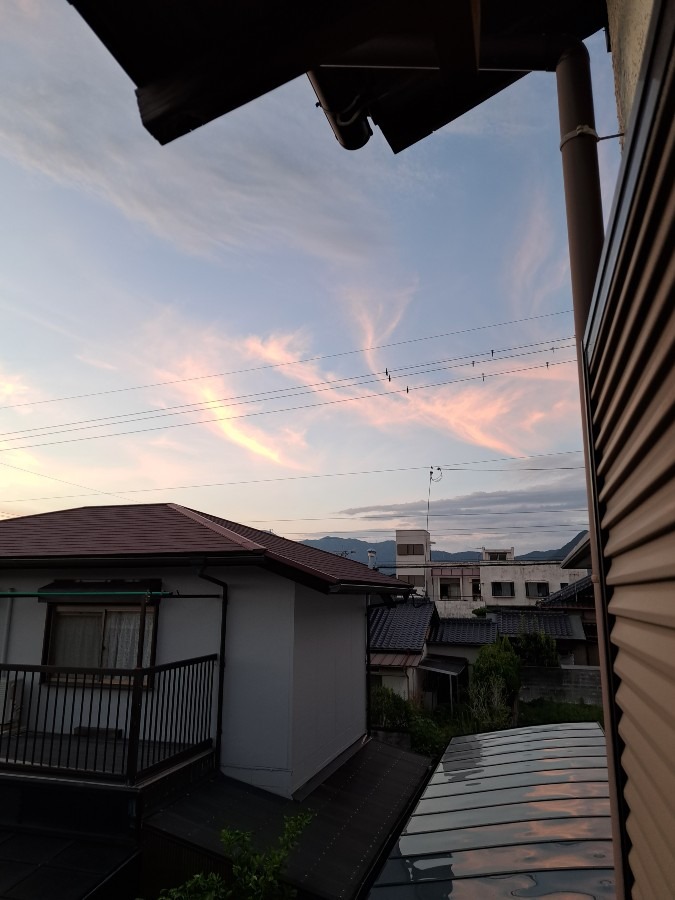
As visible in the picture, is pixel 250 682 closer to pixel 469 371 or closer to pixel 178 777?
pixel 178 777

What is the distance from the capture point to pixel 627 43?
5.08 ft

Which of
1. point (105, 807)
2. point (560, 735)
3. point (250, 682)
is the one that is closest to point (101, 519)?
point (250, 682)

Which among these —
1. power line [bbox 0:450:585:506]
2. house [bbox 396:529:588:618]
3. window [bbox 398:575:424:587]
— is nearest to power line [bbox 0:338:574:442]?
power line [bbox 0:450:585:506]

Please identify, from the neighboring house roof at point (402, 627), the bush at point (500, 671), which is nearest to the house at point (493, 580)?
the neighboring house roof at point (402, 627)

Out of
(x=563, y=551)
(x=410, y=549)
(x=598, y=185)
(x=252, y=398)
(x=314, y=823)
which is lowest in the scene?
(x=314, y=823)

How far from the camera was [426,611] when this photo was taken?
23016 millimetres

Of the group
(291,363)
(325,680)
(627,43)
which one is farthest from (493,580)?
(627,43)

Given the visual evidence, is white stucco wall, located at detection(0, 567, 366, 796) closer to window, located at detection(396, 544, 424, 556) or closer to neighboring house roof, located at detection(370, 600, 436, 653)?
neighboring house roof, located at detection(370, 600, 436, 653)

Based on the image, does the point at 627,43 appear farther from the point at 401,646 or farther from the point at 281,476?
the point at 281,476

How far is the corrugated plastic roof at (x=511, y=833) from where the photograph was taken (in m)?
3.16

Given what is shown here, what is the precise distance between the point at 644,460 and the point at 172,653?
7.57m

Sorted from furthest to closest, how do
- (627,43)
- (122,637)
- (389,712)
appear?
(389,712), (122,637), (627,43)

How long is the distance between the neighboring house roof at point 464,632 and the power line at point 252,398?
1096 centimetres

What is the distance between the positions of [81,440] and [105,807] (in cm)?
2578
